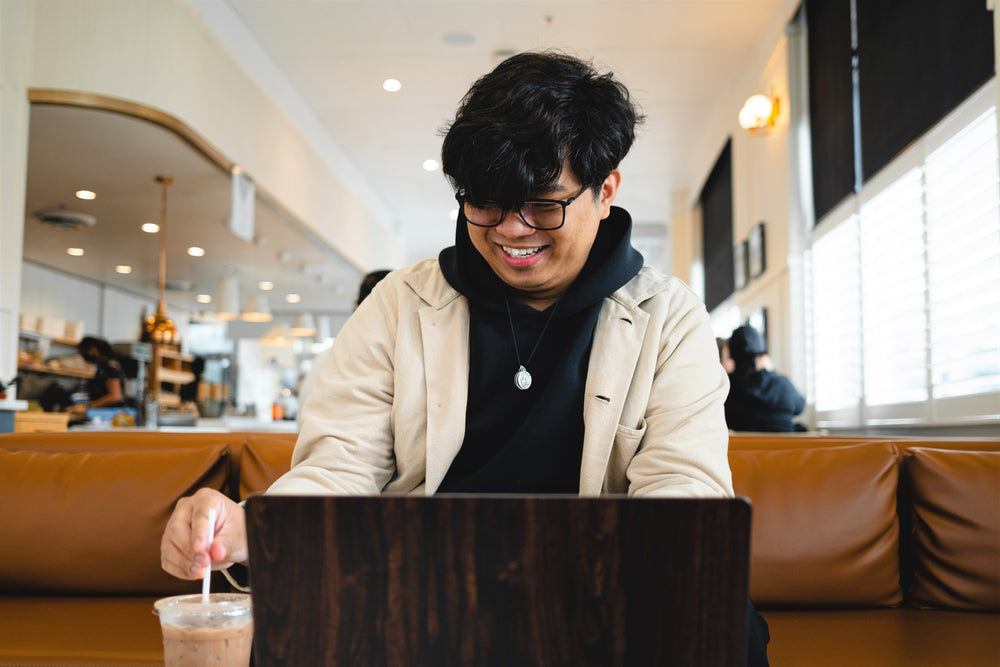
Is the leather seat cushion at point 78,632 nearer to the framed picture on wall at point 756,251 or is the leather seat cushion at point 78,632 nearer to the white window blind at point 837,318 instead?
the white window blind at point 837,318

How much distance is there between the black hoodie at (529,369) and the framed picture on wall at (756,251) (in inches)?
210

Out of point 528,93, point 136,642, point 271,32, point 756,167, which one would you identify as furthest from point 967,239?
point 271,32

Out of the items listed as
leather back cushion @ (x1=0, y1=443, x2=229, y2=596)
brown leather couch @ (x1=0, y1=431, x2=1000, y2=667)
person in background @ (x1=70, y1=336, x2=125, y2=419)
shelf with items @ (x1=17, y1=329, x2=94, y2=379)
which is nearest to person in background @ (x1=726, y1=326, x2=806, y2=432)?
brown leather couch @ (x1=0, y1=431, x2=1000, y2=667)

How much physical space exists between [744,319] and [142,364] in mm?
4863

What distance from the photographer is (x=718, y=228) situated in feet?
28.1

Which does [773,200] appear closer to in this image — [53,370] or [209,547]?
[209,547]

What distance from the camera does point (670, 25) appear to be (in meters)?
6.15

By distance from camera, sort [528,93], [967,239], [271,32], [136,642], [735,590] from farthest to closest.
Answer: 1. [271,32]
2. [967,239]
3. [136,642]
4. [528,93]
5. [735,590]

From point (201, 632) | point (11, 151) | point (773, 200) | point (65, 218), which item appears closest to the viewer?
point (201, 632)

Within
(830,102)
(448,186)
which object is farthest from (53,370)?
(830,102)

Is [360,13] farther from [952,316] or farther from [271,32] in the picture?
[952,316]

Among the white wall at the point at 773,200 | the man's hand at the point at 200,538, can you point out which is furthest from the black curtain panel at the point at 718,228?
the man's hand at the point at 200,538

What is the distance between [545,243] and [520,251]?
37 mm

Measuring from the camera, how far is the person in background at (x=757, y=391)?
4.71m
